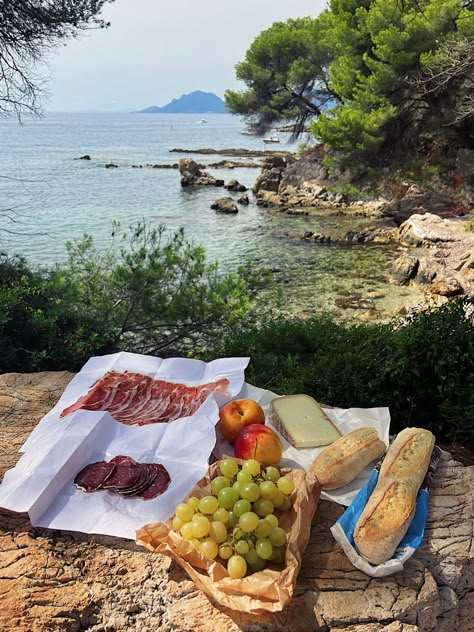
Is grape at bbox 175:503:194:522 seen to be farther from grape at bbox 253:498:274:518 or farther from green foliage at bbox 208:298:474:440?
green foliage at bbox 208:298:474:440

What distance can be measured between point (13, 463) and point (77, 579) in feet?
3.11

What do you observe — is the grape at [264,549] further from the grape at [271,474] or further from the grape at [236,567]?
the grape at [271,474]

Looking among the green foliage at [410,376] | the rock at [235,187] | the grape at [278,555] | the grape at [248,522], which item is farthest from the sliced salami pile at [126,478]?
the rock at [235,187]

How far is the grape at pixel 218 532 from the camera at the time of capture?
219cm

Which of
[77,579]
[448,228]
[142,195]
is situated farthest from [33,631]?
[142,195]

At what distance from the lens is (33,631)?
6.43 ft

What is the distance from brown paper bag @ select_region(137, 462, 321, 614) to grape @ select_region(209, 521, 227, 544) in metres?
0.11

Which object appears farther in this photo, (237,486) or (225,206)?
(225,206)

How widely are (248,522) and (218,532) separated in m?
0.16

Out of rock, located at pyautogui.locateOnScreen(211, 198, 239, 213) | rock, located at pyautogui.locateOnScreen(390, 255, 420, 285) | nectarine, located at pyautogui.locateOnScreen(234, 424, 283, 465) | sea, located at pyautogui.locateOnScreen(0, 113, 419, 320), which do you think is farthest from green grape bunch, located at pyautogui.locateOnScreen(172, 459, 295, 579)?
rock, located at pyautogui.locateOnScreen(211, 198, 239, 213)

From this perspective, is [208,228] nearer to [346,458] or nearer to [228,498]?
[346,458]

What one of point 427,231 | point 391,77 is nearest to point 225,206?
point 391,77

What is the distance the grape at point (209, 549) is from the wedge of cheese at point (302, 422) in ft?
3.29

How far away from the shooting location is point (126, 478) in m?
2.61
